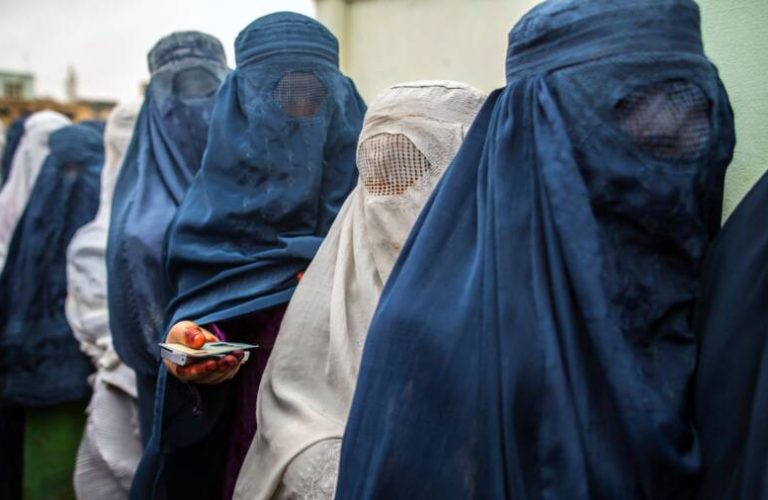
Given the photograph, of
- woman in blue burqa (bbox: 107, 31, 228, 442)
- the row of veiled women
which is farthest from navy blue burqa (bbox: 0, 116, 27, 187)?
the row of veiled women

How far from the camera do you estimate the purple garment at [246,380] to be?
6.48ft

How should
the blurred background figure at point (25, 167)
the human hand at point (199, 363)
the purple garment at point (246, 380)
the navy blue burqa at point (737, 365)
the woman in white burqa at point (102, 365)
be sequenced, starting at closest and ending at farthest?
the navy blue burqa at point (737, 365), the human hand at point (199, 363), the purple garment at point (246, 380), the woman in white burqa at point (102, 365), the blurred background figure at point (25, 167)

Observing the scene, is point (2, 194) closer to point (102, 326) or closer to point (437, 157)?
point (102, 326)

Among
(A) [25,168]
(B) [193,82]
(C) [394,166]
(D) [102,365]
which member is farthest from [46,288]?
(C) [394,166]

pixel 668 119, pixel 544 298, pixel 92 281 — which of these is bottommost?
pixel 92 281

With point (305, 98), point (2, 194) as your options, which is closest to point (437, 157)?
point (305, 98)

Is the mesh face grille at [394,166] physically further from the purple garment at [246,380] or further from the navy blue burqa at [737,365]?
the navy blue burqa at [737,365]

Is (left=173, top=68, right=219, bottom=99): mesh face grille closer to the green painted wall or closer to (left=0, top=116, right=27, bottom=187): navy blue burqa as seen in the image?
the green painted wall

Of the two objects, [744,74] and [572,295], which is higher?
[744,74]

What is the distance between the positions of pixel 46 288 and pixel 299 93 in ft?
6.31

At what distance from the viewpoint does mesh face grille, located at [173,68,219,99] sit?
2.69 metres

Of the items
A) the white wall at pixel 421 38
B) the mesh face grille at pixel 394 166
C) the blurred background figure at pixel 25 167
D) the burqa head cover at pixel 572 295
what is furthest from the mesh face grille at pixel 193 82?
the burqa head cover at pixel 572 295

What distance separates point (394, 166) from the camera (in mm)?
1632

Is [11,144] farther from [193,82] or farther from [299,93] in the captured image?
[299,93]
